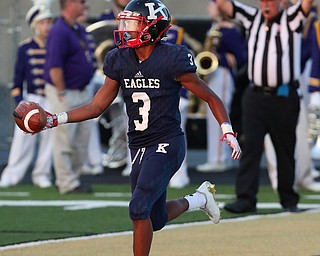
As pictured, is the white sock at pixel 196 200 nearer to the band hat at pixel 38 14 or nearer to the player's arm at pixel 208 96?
the player's arm at pixel 208 96

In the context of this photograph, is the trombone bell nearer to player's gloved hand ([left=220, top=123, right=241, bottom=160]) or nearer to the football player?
the football player

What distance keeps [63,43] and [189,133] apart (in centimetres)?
525

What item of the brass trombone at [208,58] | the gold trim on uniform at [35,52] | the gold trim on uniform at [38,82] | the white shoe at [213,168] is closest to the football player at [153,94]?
the gold trim on uniform at [38,82]

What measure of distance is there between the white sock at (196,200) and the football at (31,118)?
1239 millimetres

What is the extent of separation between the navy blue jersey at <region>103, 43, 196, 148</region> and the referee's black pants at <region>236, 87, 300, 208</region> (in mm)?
3230

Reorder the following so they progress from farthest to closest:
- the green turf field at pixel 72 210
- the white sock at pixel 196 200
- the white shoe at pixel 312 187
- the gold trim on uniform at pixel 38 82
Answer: the gold trim on uniform at pixel 38 82 < the white shoe at pixel 312 187 < the green turf field at pixel 72 210 < the white sock at pixel 196 200

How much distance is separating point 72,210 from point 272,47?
2282 millimetres

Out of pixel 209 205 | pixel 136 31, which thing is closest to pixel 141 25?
pixel 136 31

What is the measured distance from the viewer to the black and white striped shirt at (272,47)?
33.2ft

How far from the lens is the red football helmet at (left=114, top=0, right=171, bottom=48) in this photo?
6.90 m

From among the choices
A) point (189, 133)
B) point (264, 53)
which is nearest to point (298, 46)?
point (264, 53)

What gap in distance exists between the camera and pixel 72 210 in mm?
10461

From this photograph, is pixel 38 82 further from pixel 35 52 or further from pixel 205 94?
pixel 205 94

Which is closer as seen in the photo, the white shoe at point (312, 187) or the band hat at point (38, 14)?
the white shoe at point (312, 187)
